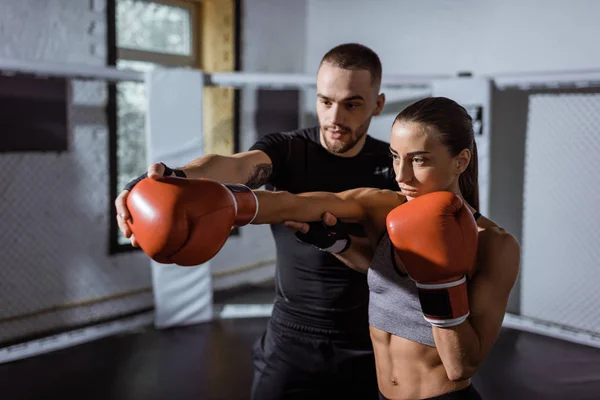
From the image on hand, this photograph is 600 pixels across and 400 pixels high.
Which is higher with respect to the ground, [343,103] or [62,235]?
[343,103]

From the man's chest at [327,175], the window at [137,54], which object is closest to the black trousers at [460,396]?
the man's chest at [327,175]

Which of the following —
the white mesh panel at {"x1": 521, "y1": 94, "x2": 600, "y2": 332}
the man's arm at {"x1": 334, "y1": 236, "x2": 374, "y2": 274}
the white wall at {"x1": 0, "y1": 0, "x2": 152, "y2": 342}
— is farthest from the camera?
the white mesh panel at {"x1": 521, "y1": 94, "x2": 600, "y2": 332}

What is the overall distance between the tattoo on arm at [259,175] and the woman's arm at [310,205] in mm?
307

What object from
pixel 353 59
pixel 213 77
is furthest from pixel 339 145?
pixel 213 77

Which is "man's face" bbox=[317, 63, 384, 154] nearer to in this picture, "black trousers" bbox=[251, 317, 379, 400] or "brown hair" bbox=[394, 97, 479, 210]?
"brown hair" bbox=[394, 97, 479, 210]

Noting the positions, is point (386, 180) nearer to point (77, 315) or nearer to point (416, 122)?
point (416, 122)

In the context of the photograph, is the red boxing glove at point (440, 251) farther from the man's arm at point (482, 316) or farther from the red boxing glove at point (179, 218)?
the red boxing glove at point (179, 218)

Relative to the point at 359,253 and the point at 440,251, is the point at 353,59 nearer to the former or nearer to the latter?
the point at 359,253

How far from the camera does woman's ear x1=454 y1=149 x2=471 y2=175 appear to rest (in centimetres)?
112

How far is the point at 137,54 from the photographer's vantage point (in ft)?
12.0

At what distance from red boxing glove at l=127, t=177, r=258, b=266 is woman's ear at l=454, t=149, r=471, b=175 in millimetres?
502

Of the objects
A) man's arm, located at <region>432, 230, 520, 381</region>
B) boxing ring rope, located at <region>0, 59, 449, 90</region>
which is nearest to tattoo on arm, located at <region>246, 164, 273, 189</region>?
man's arm, located at <region>432, 230, 520, 381</region>

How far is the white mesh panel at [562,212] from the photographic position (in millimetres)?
3201

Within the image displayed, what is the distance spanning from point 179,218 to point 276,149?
0.79 metres
